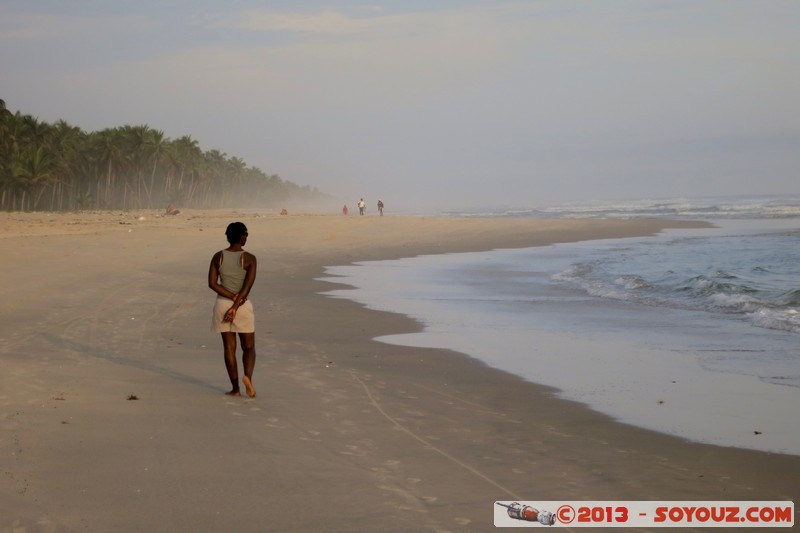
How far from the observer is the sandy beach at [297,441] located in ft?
17.1

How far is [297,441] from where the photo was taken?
6.73m

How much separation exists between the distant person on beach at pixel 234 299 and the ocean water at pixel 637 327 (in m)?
3.18

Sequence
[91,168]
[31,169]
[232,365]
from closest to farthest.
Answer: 1. [232,365]
2. [31,169]
3. [91,168]

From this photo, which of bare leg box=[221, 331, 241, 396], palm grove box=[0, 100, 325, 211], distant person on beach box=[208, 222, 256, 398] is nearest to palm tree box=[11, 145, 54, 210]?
palm grove box=[0, 100, 325, 211]

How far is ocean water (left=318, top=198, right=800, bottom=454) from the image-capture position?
8367 millimetres

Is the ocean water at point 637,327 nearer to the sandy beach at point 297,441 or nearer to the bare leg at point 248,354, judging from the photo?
the sandy beach at point 297,441

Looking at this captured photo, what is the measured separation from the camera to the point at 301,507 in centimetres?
521

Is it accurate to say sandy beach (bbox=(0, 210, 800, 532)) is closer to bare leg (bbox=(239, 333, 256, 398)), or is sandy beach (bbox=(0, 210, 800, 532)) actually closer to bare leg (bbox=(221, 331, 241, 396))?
bare leg (bbox=(221, 331, 241, 396))

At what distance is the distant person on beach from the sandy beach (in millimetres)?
367

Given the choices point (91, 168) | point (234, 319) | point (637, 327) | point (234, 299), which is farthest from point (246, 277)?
point (91, 168)

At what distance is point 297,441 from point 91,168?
10615 centimetres

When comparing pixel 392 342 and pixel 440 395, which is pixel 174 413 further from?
pixel 392 342

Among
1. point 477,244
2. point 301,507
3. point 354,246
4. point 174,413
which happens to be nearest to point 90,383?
point 174,413

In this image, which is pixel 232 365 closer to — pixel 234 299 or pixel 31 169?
pixel 234 299
